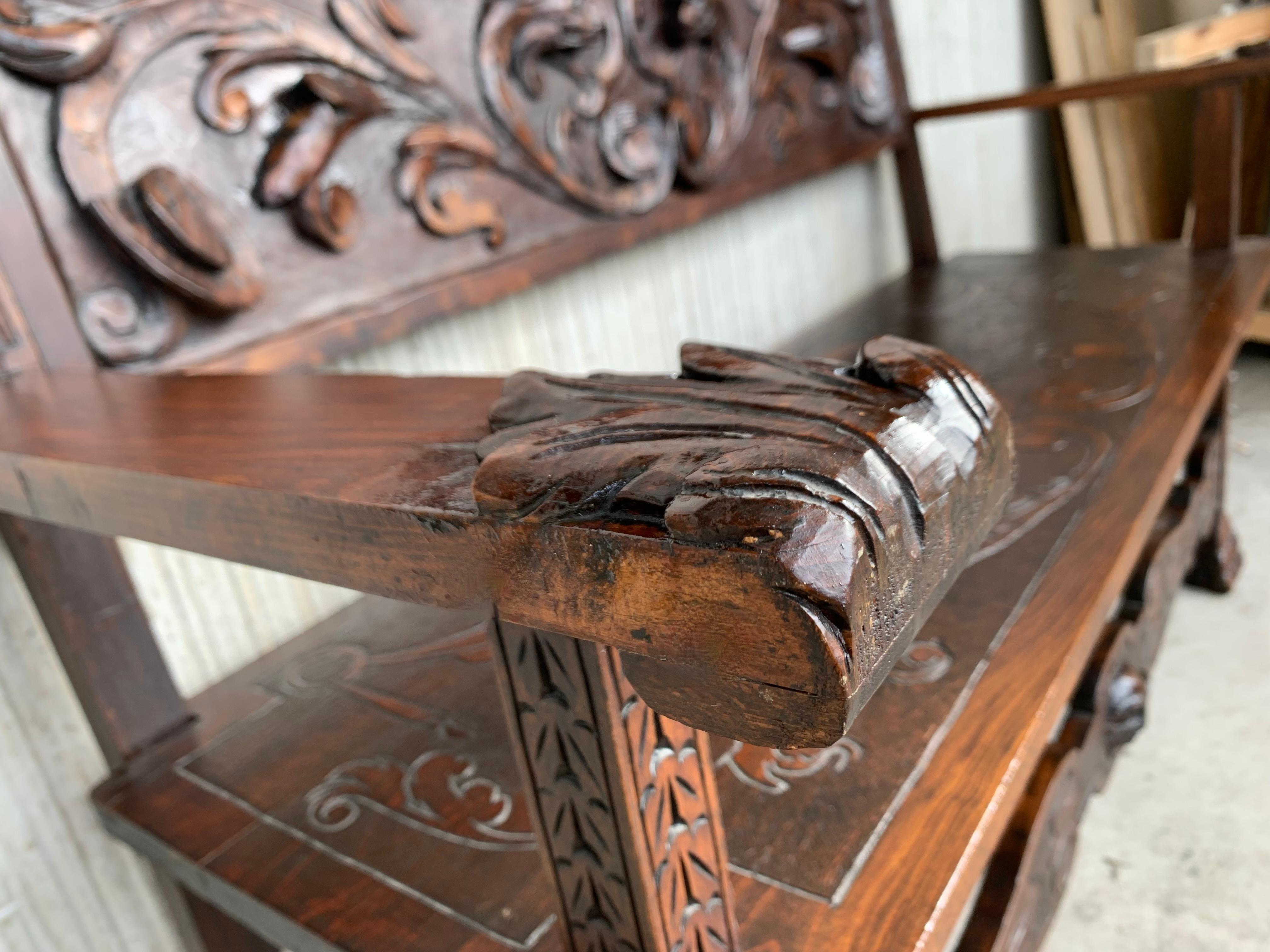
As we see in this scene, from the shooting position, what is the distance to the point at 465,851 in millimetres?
746

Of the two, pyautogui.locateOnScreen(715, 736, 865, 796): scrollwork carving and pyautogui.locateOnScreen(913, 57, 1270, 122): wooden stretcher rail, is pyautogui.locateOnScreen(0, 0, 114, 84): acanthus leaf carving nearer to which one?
pyautogui.locateOnScreen(715, 736, 865, 796): scrollwork carving

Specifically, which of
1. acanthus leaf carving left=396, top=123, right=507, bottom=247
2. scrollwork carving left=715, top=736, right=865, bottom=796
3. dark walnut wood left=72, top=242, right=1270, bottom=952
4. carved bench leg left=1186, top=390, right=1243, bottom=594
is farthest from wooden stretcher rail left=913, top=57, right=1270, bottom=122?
scrollwork carving left=715, top=736, right=865, bottom=796

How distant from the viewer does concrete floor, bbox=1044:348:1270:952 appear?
3.86 ft

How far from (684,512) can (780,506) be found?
33mm

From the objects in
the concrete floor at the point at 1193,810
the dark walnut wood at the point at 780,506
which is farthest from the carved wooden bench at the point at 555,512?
the concrete floor at the point at 1193,810

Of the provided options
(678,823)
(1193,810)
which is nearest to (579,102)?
(678,823)

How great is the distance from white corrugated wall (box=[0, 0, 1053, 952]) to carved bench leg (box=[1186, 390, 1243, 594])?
76cm

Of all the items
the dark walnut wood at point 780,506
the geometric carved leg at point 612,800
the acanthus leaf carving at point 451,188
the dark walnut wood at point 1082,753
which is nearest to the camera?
the dark walnut wood at point 780,506

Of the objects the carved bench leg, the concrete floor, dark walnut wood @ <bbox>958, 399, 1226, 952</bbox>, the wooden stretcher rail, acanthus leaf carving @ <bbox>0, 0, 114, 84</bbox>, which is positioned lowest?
the concrete floor

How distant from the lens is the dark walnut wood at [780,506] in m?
0.31

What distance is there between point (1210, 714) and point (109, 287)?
5.28 ft

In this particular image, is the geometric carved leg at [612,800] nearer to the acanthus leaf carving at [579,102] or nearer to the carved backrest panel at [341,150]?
the carved backrest panel at [341,150]

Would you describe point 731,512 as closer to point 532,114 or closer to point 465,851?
point 465,851

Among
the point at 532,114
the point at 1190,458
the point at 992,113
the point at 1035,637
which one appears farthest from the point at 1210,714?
the point at 992,113
